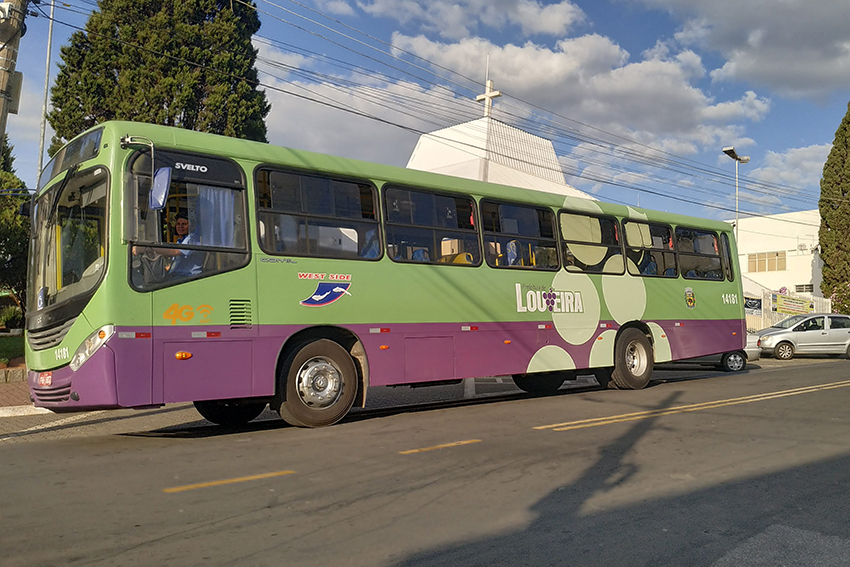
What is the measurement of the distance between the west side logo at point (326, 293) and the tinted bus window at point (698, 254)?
8.59 metres

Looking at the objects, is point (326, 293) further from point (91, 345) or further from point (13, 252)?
point (13, 252)

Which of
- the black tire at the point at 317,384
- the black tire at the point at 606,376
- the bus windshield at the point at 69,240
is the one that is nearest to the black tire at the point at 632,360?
the black tire at the point at 606,376

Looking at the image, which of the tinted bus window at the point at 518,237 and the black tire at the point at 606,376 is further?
the black tire at the point at 606,376

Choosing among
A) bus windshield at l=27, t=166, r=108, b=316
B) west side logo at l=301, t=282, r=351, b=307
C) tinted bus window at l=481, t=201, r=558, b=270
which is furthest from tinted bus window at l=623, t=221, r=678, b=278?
bus windshield at l=27, t=166, r=108, b=316

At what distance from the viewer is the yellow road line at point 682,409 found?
8.99m

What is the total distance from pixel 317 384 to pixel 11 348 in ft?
33.9

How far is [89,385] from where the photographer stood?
24.6 ft

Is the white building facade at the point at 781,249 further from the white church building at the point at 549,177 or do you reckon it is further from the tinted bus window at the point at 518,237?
the tinted bus window at the point at 518,237

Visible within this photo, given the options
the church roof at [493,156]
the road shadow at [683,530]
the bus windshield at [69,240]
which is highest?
the church roof at [493,156]

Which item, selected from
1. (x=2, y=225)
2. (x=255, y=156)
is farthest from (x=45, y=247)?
(x=2, y=225)

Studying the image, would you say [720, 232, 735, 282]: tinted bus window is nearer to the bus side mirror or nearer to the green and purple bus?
the green and purple bus

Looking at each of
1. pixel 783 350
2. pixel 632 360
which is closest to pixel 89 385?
pixel 632 360

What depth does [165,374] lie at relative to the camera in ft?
25.5

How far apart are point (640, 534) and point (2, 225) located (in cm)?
2153
